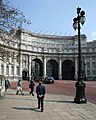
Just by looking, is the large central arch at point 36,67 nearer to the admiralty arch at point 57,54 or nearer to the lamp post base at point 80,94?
the admiralty arch at point 57,54

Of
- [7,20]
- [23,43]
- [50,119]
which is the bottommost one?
[50,119]

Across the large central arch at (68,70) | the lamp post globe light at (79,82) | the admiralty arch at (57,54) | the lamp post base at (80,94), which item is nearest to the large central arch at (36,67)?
the admiralty arch at (57,54)

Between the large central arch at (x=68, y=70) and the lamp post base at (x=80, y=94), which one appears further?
the large central arch at (x=68, y=70)

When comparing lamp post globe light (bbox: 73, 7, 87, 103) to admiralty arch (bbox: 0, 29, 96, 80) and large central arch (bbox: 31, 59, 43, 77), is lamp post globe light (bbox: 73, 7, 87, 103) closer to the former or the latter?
admiralty arch (bbox: 0, 29, 96, 80)

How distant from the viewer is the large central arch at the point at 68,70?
115m

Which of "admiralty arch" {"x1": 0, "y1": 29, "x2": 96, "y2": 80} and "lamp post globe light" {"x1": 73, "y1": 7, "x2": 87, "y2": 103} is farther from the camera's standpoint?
"admiralty arch" {"x1": 0, "y1": 29, "x2": 96, "y2": 80}

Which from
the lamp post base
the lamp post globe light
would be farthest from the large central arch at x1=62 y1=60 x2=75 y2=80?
the lamp post base

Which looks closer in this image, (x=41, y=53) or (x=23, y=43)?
(x=23, y=43)

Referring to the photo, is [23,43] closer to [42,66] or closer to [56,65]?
[42,66]

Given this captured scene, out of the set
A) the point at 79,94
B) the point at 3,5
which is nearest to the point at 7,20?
the point at 3,5

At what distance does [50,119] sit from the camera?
11477mm

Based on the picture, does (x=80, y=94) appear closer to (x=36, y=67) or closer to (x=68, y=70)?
(x=68, y=70)

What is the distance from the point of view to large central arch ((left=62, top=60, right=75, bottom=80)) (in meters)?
115

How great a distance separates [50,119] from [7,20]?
24.4 ft
